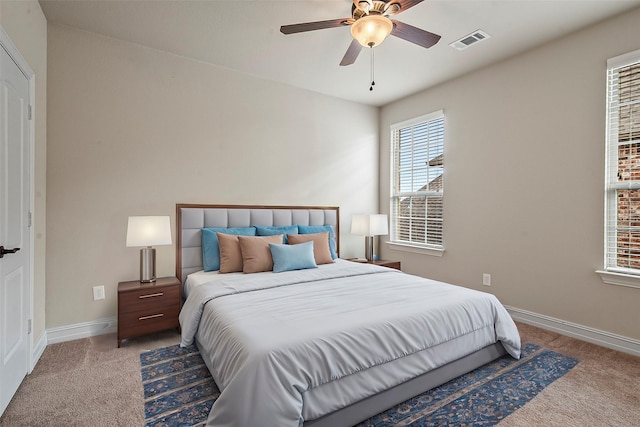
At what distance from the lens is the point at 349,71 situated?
149 inches

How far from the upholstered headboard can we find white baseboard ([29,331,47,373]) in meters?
1.16

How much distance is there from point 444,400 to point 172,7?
3.53 m

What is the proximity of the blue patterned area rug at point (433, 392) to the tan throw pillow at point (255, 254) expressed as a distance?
912mm

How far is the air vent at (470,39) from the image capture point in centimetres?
297

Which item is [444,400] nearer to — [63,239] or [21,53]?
[63,239]

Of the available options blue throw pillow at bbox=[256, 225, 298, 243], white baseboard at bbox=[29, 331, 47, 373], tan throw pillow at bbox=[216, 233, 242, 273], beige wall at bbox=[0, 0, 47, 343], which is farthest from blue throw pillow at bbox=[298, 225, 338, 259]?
white baseboard at bbox=[29, 331, 47, 373]

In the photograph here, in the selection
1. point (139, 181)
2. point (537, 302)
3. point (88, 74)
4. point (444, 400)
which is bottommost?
point (444, 400)

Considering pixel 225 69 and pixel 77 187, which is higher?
pixel 225 69

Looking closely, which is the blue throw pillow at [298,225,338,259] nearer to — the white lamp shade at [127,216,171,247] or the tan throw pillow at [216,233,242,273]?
the tan throw pillow at [216,233,242,273]

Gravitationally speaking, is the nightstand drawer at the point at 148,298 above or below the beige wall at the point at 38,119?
below

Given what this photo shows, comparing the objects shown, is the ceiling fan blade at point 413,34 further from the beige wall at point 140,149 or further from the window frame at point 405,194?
the beige wall at point 140,149

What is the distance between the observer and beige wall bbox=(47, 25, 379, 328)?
115 inches

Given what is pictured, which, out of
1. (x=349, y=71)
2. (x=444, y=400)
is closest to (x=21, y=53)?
(x=349, y=71)

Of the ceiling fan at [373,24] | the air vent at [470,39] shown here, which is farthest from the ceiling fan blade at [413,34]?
the air vent at [470,39]
